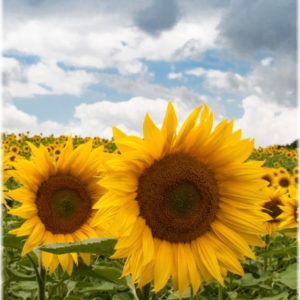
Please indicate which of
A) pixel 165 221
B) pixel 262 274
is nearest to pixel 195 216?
pixel 165 221

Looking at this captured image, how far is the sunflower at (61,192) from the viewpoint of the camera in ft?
9.89

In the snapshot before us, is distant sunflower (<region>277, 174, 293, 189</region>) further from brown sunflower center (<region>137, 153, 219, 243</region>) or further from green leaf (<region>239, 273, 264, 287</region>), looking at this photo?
brown sunflower center (<region>137, 153, 219, 243</region>)

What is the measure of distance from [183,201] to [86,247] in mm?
636

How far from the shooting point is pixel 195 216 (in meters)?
2.30

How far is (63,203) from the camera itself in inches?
120

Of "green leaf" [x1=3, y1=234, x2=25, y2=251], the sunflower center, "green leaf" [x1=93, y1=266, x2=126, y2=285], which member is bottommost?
"green leaf" [x1=93, y1=266, x2=126, y2=285]

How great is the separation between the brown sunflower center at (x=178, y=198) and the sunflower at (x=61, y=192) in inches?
33.7

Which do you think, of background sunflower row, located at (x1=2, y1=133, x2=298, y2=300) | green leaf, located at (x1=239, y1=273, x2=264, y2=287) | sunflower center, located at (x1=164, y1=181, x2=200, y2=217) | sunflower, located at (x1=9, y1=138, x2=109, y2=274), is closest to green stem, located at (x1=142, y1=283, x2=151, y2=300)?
background sunflower row, located at (x1=2, y1=133, x2=298, y2=300)

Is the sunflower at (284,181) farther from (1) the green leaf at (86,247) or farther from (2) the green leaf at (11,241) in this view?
(1) the green leaf at (86,247)

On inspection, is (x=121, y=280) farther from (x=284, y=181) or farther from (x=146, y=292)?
(x=284, y=181)

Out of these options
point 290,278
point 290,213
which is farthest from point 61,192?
point 290,213

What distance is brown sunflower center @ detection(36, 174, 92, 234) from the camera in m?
3.04

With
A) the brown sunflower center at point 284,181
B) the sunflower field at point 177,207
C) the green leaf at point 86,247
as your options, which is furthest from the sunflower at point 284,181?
the green leaf at point 86,247

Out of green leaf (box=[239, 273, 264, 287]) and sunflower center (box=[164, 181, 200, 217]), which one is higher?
sunflower center (box=[164, 181, 200, 217])
